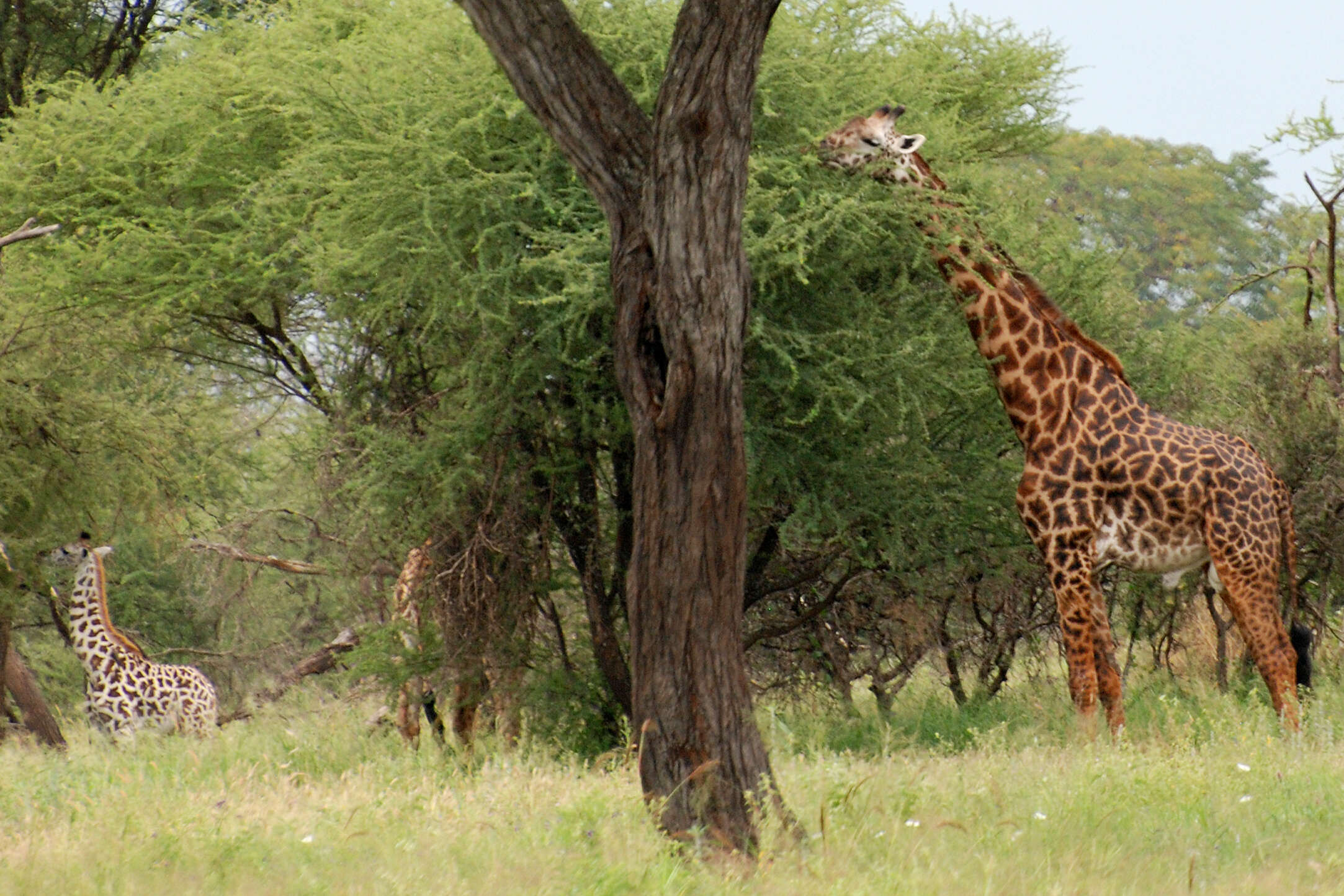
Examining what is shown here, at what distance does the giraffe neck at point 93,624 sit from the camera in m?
12.6

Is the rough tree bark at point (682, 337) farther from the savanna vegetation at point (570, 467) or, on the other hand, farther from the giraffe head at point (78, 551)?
the giraffe head at point (78, 551)

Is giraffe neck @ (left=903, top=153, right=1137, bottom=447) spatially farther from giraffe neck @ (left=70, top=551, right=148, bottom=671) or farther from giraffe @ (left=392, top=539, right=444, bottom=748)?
giraffe neck @ (left=70, top=551, right=148, bottom=671)

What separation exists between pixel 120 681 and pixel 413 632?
323 cm

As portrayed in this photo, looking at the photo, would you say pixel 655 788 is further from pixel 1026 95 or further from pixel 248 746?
pixel 1026 95

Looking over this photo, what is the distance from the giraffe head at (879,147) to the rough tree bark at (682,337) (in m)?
3.09

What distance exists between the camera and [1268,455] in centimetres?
1197

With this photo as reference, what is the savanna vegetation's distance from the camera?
6.41 m

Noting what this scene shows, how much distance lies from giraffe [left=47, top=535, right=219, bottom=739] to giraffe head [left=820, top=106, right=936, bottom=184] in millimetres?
6744

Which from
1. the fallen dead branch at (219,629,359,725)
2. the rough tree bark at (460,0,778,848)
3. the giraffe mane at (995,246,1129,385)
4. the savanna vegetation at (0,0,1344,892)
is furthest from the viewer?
the fallen dead branch at (219,629,359,725)

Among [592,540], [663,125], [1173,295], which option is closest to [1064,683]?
[592,540]

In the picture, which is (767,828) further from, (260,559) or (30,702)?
(30,702)

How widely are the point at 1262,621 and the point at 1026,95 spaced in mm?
6249

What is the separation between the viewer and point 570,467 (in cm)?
1002

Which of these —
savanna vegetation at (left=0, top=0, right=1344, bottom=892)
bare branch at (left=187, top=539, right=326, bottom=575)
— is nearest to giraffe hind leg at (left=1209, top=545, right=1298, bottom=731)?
savanna vegetation at (left=0, top=0, right=1344, bottom=892)
